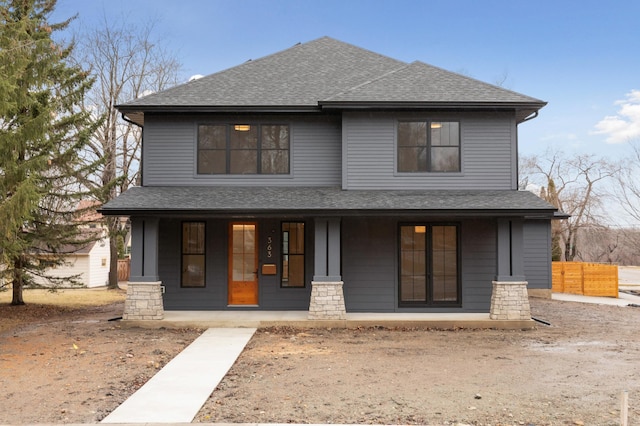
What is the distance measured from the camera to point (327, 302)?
11812 millimetres

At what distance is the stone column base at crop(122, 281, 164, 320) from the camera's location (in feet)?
38.8

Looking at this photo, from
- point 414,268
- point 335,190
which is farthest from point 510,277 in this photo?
point 335,190

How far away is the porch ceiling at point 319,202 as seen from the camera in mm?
11695

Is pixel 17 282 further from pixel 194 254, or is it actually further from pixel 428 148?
pixel 428 148

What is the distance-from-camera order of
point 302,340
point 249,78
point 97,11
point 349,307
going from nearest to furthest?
point 302,340
point 349,307
point 249,78
point 97,11

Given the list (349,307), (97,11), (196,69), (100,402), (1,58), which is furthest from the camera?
(196,69)

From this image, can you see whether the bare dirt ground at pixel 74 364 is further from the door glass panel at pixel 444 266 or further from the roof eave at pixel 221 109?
the door glass panel at pixel 444 266

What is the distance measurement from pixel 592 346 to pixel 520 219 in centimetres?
326

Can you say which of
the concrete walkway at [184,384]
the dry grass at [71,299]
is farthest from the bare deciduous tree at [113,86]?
the concrete walkway at [184,384]

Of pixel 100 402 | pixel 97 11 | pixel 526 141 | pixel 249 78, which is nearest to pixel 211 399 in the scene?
pixel 100 402

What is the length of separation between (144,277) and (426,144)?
7500mm

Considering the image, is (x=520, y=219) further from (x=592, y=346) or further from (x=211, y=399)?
(x=211, y=399)

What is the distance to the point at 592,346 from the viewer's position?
9875 mm

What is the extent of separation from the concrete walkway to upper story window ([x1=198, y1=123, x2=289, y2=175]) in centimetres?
480
